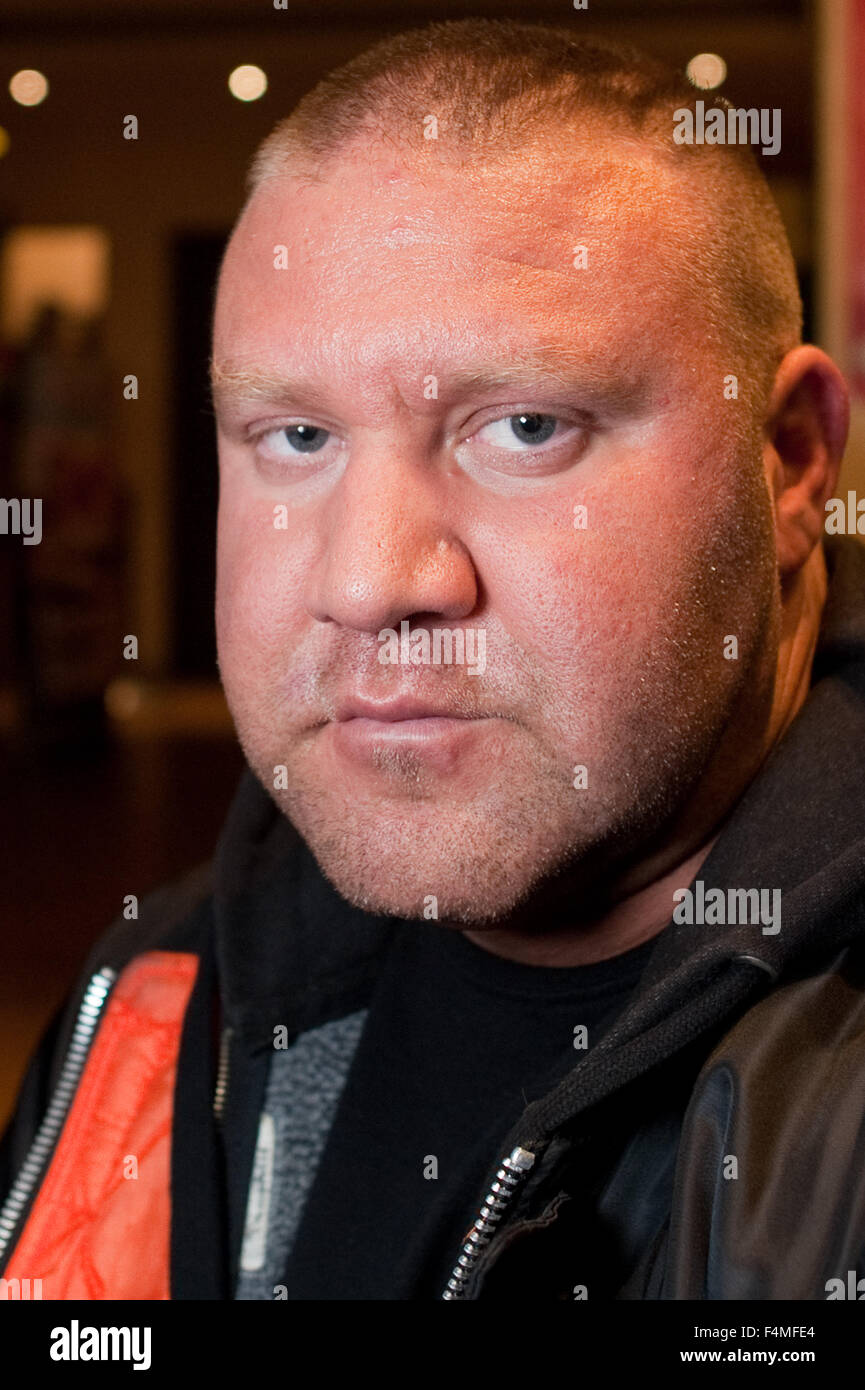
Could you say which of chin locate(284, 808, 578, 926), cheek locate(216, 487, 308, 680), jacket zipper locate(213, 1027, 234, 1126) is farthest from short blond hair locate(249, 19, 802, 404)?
jacket zipper locate(213, 1027, 234, 1126)

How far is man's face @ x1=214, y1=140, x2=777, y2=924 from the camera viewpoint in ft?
3.41

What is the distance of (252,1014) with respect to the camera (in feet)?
4.10

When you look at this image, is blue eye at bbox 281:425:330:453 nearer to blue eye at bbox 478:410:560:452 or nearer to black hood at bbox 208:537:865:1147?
blue eye at bbox 478:410:560:452

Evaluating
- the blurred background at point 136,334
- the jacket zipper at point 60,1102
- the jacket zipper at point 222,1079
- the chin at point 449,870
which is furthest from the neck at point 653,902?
the blurred background at point 136,334

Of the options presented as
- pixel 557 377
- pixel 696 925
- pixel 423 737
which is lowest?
pixel 696 925

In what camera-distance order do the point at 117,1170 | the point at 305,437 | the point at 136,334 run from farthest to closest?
the point at 136,334, the point at 117,1170, the point at 305,437

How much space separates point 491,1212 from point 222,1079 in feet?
1.20

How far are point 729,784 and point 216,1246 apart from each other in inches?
21.1

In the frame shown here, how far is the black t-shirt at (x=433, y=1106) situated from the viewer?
1094 mm

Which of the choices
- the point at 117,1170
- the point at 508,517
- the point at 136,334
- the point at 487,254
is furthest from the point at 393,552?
the point at 136,334

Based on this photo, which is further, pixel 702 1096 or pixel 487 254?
pixel 487 254

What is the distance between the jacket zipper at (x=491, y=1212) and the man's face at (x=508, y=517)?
18 cm

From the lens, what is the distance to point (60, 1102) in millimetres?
1305

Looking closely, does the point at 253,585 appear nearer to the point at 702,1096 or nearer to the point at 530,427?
the point at 530,427
